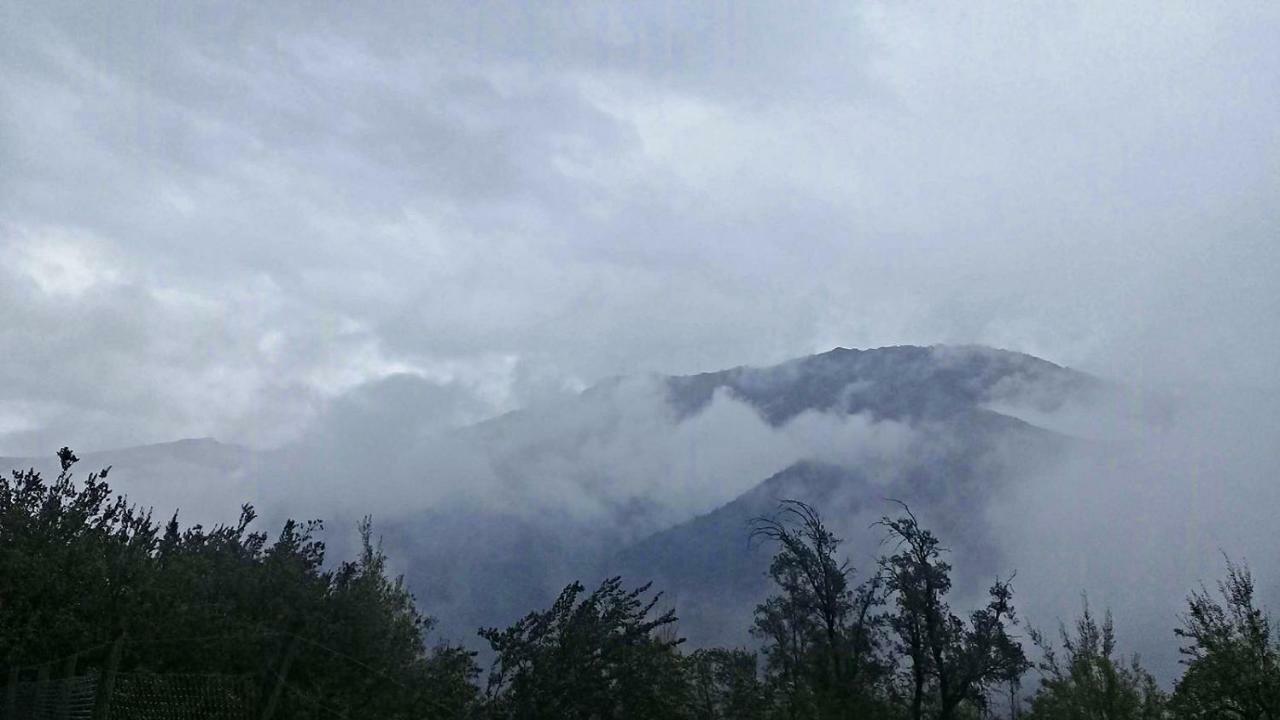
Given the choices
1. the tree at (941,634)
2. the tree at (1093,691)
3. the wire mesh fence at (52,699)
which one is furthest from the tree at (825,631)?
the wire mesh fence at (52,699)

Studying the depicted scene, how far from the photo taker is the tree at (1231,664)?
88.2 feet

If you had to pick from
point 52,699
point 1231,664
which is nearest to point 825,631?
point 1231,664

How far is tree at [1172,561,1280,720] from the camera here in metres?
26.9

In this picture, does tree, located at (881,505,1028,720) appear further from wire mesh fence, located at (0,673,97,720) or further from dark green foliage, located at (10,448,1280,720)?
wire mesh fence, located at (0,673,97,720)

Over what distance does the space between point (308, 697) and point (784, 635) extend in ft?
101

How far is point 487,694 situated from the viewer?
75.9 ft

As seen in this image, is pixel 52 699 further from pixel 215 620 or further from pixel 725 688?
pixel 725 688

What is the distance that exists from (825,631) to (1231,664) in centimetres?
1350

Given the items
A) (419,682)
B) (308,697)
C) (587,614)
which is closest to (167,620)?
→ (308,697)

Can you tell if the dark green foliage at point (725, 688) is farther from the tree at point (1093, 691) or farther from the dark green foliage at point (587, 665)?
the tree at point (1093, 691)

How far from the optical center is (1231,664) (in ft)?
90.0

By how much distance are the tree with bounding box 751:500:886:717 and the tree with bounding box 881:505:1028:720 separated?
5.19 feet

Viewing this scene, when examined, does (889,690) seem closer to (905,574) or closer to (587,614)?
(905,574)

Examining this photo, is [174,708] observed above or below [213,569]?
below
